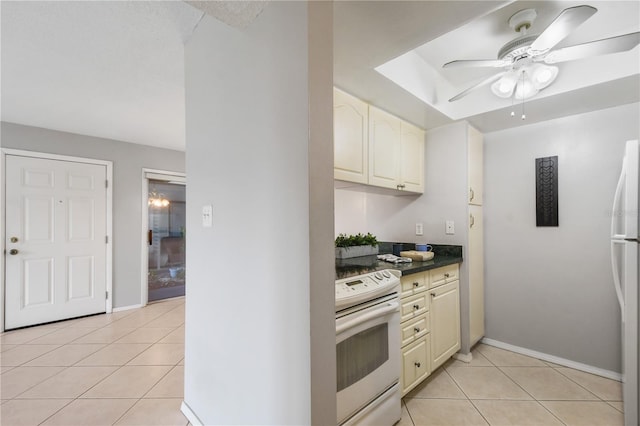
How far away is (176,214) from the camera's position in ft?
14.7

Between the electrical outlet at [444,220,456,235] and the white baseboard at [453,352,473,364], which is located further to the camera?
the electrical outlet at [444,220,456,235]

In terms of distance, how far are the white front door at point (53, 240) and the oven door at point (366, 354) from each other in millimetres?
3666

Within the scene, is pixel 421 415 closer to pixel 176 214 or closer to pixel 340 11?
pixel 340 11

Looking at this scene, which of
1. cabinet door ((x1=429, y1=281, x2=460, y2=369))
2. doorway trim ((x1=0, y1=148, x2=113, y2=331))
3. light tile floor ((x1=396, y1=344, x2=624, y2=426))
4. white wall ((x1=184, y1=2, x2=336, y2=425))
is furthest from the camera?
doorway trim ((x1=0, y1=148, x2=113, y2=331))

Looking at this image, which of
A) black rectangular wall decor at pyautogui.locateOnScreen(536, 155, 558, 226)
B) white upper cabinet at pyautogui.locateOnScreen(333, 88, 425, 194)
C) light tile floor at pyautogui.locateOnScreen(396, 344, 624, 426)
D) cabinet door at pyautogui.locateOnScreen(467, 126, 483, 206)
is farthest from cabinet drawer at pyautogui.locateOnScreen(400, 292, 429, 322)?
black rectangular wall decor at pyautogui.locateOnScreen(536, 155, 558, 226)

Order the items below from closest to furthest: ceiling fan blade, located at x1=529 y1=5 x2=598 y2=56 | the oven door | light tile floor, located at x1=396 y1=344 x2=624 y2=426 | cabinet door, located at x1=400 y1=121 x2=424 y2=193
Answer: ceiling fan blade, located at x1=529 y1=5 x2=598 y2=56, the oven door, light tile floor, located at x1=396 y1=344 x2=624 y2=426, cabinet door, located at x1=400 y1=121 x2=424 y2=193

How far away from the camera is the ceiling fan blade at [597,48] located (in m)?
1.26

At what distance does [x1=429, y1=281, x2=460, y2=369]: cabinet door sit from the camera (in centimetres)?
210

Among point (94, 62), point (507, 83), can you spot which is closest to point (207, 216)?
point (94, 62)

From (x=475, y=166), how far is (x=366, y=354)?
6.61 feet

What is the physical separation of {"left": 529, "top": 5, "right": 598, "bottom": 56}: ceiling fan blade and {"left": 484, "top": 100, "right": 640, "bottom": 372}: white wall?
1.31 m

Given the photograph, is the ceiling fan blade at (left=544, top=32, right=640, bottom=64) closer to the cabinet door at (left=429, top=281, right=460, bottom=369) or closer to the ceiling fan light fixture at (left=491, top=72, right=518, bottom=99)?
the ceiling fan light fixture at (left=491, top=72, right=518, bottom=99)

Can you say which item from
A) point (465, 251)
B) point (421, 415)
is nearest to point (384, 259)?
point (465, 251)

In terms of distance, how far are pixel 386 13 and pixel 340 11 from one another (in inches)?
8.2
